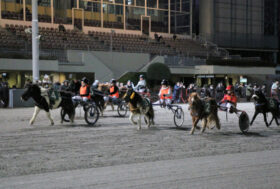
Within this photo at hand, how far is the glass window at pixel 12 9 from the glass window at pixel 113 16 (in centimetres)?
1138

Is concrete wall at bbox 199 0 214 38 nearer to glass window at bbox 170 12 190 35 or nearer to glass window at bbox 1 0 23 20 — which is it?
glass window at bbox 170 12 190 35

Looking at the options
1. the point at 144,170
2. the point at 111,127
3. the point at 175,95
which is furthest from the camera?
the point at 175,95

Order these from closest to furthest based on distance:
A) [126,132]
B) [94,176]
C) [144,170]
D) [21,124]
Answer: [94,176]
[144,170]
[126,132]
[21,124]

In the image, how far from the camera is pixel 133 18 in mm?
57656

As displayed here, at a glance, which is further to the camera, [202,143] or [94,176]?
[202,143]

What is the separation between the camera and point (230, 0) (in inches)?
2611

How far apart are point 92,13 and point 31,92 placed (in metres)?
38.6

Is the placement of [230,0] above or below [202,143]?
above

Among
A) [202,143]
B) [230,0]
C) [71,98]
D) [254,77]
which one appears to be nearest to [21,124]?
[71,98]

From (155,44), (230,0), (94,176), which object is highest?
(230,0)

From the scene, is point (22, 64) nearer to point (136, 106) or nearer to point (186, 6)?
point (136, 106)

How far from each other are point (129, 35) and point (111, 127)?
3853 cm

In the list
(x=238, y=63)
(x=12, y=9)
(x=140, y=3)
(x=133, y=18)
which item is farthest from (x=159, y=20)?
(x=12, y=9)

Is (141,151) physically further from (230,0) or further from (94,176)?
(230,0)
